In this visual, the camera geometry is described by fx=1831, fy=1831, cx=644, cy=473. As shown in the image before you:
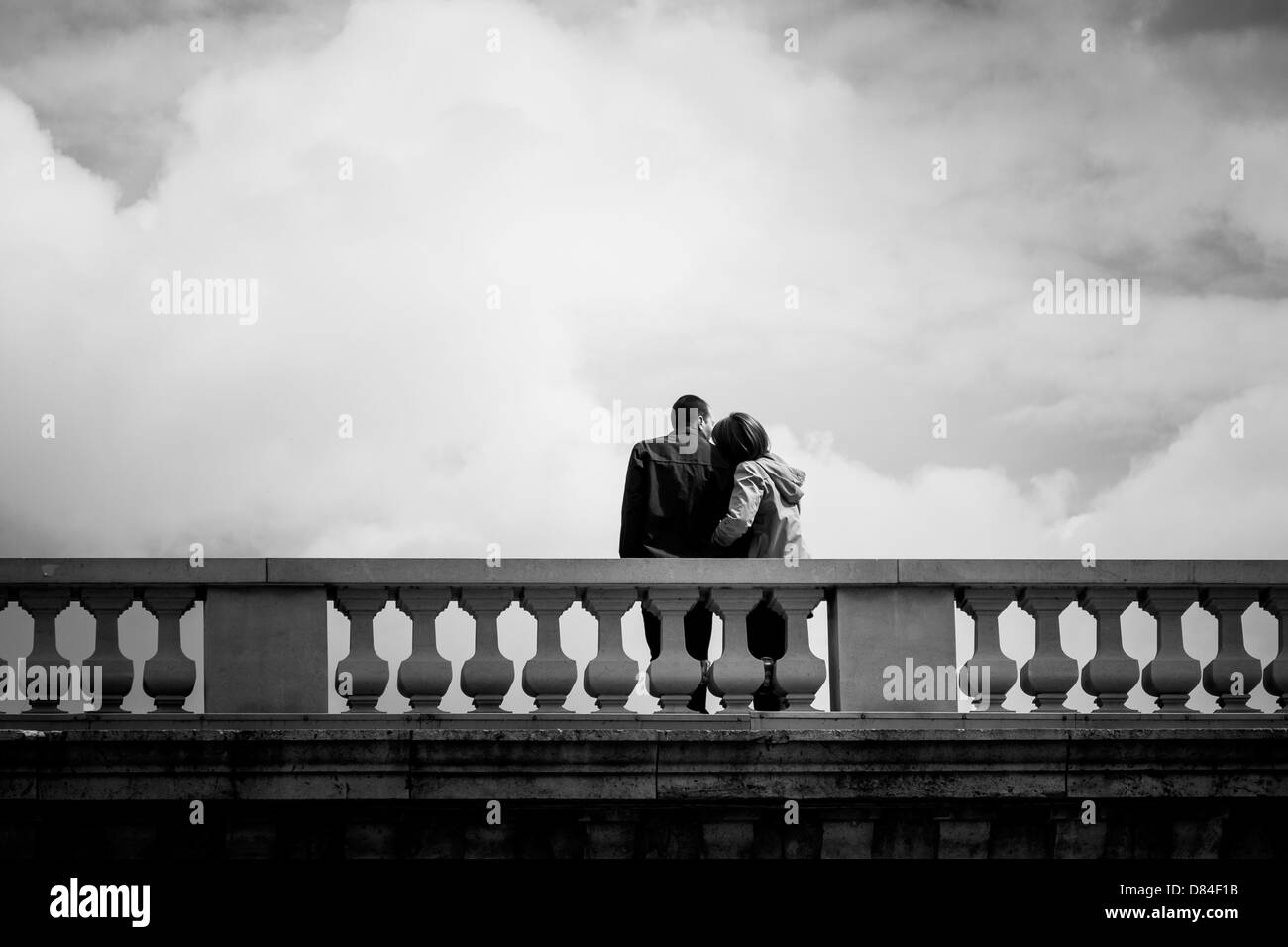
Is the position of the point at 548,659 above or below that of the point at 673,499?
below

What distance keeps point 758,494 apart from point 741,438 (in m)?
0.35

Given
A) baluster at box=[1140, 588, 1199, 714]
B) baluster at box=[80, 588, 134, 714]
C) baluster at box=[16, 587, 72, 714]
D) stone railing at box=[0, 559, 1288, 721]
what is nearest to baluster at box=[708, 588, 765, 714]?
stone railing at box=[0, 559, 1288, 721]

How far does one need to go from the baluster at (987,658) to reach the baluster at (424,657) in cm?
260

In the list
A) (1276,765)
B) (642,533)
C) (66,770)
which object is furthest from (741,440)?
(66,770)

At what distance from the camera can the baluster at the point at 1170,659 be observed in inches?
362

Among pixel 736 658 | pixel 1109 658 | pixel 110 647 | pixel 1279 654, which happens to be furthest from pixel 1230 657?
pixel 110 647

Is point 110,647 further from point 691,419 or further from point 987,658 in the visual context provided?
point 987,658

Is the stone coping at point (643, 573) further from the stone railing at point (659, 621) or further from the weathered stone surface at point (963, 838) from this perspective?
the weathered stone surface at point (963, 838)

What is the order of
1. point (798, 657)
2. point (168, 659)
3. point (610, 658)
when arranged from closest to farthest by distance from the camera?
point (168, 659), point (610, 658), point (798, 657)

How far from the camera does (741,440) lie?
1000cm

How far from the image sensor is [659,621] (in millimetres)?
9438

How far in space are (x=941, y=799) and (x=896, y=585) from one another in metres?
1.09

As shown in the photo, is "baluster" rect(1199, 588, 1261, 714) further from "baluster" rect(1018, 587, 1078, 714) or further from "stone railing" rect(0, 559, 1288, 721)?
"baluster" rect(1018, 587, 1078, 714)

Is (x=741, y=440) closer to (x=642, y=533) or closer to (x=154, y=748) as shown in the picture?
(x=642, y=533)
